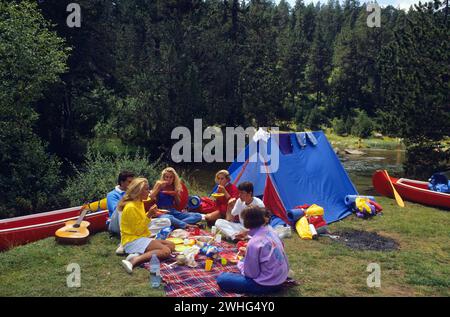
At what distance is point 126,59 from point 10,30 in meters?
10.8

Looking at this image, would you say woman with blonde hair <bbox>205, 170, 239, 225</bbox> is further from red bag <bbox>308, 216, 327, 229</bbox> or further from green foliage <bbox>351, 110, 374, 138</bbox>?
green foliage <bbox>351, 110, 374, 138</bbox>

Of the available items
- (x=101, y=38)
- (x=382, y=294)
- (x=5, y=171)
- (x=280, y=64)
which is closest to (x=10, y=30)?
(x=5, y=171)

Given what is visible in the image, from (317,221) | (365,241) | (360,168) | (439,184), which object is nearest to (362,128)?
(360,168)

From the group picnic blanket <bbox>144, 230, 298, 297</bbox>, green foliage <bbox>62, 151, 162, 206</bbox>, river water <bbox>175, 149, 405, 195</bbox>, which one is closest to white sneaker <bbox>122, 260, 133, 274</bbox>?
picnic blanket <bbox>144, 230, 298, 297</bbox>

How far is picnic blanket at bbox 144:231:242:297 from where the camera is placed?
534 cm

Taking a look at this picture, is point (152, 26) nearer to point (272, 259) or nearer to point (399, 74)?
point (399, 74)

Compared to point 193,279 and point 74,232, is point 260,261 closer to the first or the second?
point 193,279

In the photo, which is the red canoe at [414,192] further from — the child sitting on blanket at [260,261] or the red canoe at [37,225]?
the red canoe at [37,225]

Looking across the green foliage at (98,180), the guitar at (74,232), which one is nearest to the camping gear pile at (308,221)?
the guitar at (74,232)

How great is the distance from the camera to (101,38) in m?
18.7

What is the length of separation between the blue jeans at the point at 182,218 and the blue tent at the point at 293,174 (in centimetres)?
157

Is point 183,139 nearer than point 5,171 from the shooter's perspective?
No

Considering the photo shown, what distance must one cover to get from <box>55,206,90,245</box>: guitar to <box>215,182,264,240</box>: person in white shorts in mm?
2441
